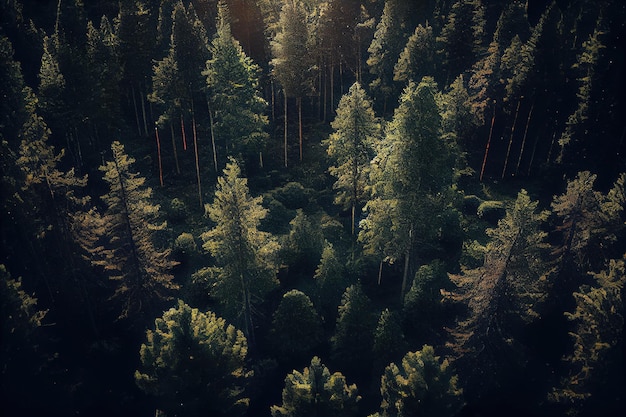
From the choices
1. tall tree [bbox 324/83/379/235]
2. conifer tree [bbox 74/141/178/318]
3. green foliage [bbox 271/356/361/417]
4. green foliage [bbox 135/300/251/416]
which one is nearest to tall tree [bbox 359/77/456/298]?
tall tree [bbox 324/83/379/235]

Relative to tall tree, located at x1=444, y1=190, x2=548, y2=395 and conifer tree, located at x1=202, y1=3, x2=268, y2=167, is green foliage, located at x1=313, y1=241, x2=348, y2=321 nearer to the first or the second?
tall tree, located at x1=444, y1=190, x2=548, y2=395

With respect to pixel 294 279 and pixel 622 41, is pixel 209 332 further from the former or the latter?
pixel 622 41

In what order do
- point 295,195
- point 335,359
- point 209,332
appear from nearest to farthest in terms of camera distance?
1. point 209,332
2. point 335,359
3. point 295,195

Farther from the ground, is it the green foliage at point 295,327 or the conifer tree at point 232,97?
the conifer tree at point 232,97

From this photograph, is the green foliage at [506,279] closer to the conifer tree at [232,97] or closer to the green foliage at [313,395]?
the green foliage at [313,395]

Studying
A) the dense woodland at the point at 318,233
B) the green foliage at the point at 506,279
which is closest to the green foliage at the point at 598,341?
the dense woodland at the point at 318,233

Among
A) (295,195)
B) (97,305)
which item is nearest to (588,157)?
(295,195)
